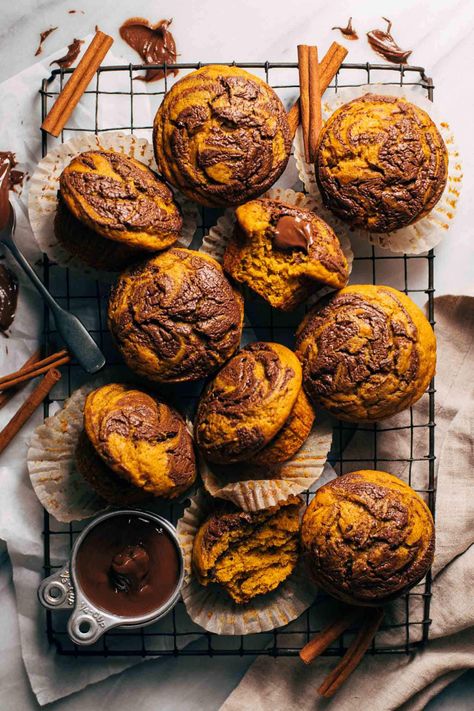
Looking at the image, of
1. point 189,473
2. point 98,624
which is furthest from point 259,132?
point 98,624

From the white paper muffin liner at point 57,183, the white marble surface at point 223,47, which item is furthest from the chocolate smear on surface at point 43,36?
the white paper muffin liner at point 57,183

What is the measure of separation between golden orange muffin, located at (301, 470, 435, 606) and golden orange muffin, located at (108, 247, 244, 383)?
0.70 meters

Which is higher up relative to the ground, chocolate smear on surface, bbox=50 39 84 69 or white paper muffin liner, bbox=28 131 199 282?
chocolate smear on surface, bbox=50 39 84 69

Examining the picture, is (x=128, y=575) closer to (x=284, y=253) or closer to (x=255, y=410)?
(x=255, y=410)

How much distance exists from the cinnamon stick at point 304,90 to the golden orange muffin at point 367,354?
0.66 meters

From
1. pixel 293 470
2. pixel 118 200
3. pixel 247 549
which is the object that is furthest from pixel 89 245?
pixel 247 549

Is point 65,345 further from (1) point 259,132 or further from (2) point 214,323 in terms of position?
(1) point 259,132

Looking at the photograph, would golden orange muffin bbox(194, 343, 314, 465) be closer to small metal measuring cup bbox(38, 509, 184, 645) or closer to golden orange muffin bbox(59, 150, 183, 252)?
small metal measuring cup bbox(38, 509, 184, 645)

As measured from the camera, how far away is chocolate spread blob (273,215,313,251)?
9.55 ft

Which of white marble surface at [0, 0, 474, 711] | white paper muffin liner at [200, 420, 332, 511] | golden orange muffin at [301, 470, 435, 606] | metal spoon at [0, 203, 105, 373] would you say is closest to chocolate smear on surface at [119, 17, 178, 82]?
white marble surface at [0, 0, 474, 711]

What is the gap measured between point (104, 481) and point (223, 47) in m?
1.90

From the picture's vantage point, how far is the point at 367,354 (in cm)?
298

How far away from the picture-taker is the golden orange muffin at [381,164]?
301cm

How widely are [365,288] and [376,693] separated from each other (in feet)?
5.53
